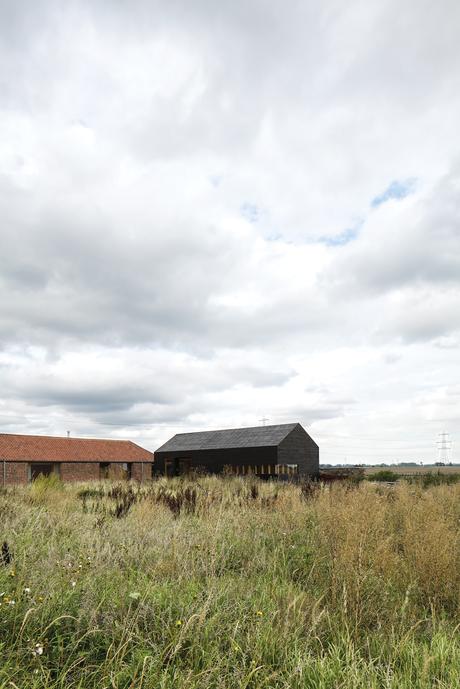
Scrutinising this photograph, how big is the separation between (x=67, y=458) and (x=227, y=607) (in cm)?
3552

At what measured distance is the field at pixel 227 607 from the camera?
11.3ft

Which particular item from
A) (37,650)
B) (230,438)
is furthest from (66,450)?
(37,650)

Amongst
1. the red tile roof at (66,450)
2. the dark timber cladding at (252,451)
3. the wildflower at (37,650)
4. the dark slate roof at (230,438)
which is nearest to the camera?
the wildflower at (37,650)

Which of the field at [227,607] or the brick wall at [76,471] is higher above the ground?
the field at [227,607]

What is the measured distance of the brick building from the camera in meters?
34.3

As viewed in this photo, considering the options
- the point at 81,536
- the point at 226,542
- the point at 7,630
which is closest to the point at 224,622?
the point at 7,630

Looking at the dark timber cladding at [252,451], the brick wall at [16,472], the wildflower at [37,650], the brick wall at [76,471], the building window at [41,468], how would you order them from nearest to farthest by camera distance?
the wildflower at [37,650], the brick wall at [16,472], the brick wall at [76,471], the dark timber cladding at [252,451], the building window at [41,468]

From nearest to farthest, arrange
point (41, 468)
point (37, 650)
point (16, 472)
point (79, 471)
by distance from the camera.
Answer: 1. point (37, 650)
2. point (16, 472)
3. point (41, 468)
4. point (79, 471)

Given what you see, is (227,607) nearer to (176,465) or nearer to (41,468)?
(41,468)

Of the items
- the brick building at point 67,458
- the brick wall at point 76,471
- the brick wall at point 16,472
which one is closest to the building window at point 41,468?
the brick building at point 67,458

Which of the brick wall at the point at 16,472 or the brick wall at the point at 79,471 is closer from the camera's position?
the brick wall at the point at 16,472

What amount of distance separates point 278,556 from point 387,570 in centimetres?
147

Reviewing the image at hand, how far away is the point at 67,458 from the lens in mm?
37062

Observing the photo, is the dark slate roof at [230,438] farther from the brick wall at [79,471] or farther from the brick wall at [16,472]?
the brick wall at [16,472]
